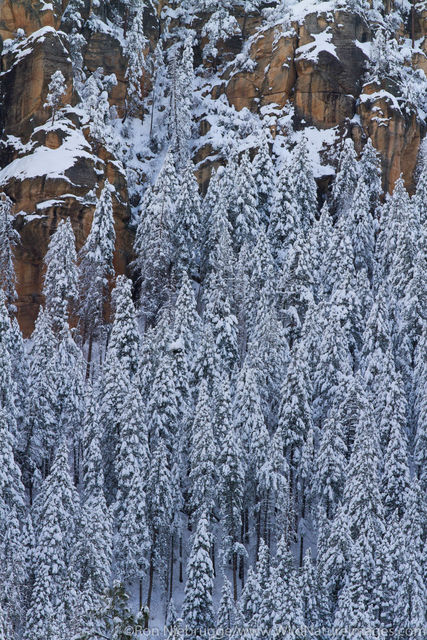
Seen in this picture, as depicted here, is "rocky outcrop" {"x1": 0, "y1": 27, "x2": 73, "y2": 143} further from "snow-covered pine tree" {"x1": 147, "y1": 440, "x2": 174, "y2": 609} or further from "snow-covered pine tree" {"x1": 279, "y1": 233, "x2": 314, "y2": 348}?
"snow-covered pine tree" {"x1": 147, "y1": 440, "x2": 174, "y2": 609}

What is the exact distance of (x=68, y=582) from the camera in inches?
1663

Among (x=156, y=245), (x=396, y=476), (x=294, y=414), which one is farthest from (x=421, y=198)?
(x=396, y=476)

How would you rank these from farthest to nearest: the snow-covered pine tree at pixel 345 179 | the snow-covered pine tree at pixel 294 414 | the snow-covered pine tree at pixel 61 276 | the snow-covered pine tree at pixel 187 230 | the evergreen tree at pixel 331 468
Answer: the snow-covered pine tree at pixel 345 179
the snow-covered pine tree at pixel 187 230
the snow-covered pine tree at pixel 61 276
the snow-covered pine tree at pixel 294 414
the evergreen tree at pixel 331 468

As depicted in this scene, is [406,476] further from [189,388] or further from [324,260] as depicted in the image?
[324,260]

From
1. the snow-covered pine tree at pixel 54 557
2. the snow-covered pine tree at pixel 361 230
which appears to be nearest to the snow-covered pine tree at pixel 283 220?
the snow-covered pine tree at pixel 361 230

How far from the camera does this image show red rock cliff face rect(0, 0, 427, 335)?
72000 mm

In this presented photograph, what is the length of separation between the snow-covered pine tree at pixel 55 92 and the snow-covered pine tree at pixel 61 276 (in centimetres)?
1535

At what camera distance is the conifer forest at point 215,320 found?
44.8 m

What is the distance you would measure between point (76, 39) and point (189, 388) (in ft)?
158

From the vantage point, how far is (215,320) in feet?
201

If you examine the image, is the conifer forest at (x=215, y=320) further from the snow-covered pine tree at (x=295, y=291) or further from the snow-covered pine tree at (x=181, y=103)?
the snow-covered pine tree at (x=181, y=103)

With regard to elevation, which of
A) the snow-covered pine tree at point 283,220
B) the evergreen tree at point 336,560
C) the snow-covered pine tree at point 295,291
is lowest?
the evergreen tree at point 336,560

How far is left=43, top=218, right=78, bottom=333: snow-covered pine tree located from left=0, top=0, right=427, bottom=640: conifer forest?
0.66ft

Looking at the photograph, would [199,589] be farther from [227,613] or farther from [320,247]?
[320,247]
